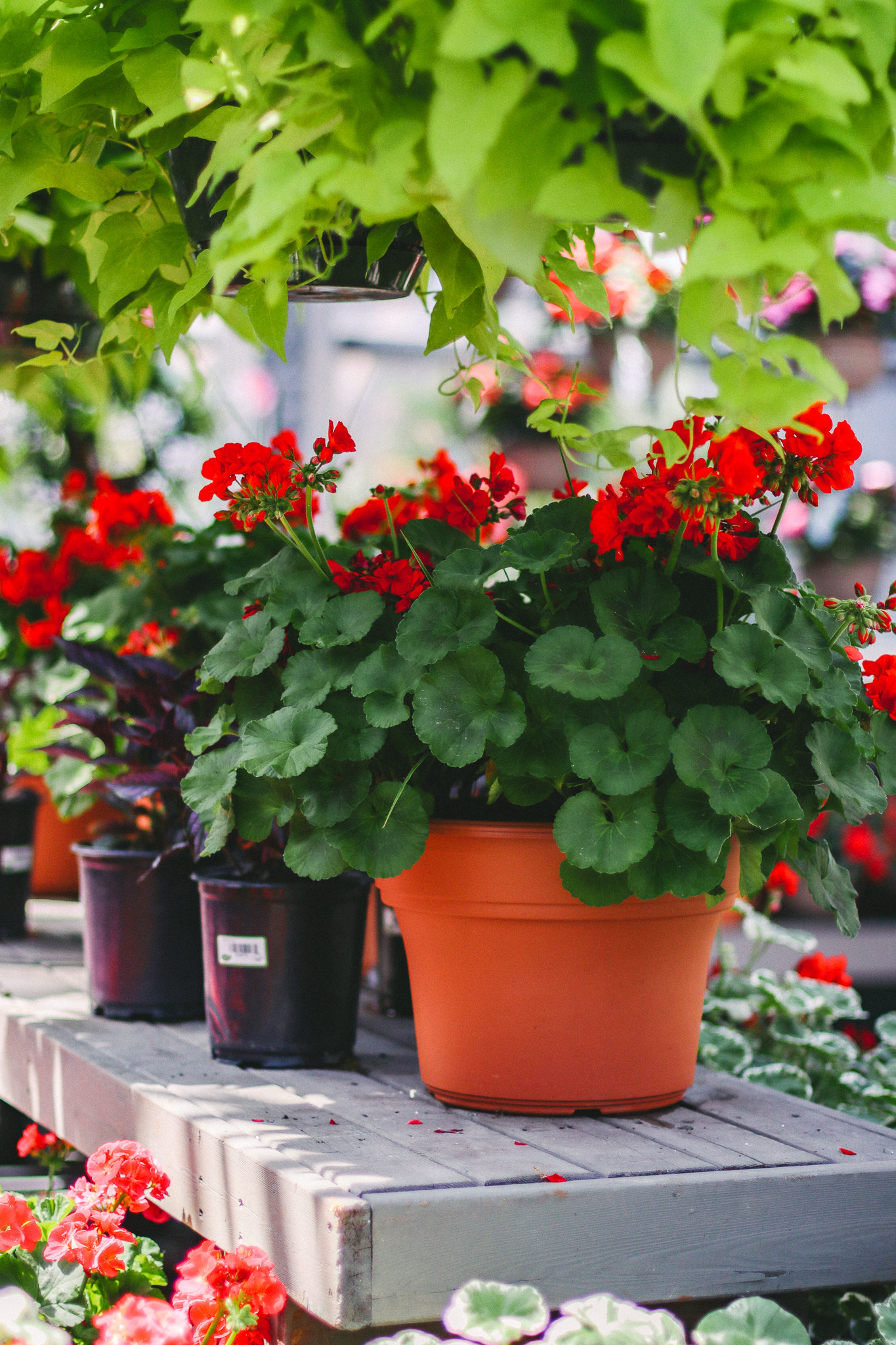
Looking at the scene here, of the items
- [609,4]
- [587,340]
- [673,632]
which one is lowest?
[673,632]

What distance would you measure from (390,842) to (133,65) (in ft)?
1.83

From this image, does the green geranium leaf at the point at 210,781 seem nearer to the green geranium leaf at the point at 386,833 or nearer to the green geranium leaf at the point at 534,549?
the green geranium leaf at the point at 386,833

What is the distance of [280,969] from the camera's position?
115 cm

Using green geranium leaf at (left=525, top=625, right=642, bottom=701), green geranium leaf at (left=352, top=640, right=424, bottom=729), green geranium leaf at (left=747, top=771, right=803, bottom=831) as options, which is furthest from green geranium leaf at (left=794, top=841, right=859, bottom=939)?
green geranium leaf at (left=352, top=640, right=424, bottom=729)

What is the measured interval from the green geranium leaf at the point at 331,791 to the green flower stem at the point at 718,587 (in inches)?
11.5

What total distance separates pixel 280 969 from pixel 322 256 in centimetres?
61

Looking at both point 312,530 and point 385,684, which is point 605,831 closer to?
point 385,684

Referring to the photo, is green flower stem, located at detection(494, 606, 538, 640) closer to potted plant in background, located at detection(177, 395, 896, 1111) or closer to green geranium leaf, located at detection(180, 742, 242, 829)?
potted plant in background, located at detection(177, 395, 896, 1111)

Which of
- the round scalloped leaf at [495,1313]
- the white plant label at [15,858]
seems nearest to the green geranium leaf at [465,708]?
the round scalloped leaf at [495,1313]

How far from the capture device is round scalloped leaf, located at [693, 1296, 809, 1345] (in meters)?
0.72

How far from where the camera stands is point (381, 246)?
851 millimetres

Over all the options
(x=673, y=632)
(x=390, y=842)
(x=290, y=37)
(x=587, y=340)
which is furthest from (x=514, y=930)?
(x=587, y=340)

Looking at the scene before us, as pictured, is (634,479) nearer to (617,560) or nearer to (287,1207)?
(617,560)

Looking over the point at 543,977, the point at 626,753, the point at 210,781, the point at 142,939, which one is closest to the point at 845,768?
the point at 626,753
